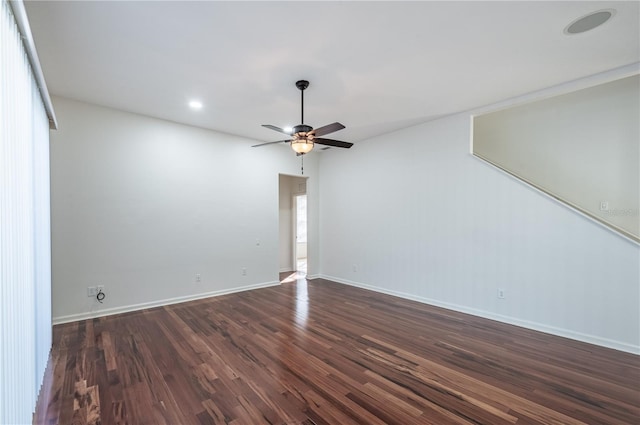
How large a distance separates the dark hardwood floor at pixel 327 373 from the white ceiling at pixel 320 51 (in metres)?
3.01

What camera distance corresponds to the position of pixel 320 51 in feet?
8.85

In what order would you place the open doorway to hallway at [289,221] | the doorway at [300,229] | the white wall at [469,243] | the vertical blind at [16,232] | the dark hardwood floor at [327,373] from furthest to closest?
the doorway at [300,229] → the open doorway to hallway at [289,221] → the white wall at [469,243] → the dark hardwood floor at [327,373] → the vertical blind at [16,232]

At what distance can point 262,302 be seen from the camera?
4684 millimetres

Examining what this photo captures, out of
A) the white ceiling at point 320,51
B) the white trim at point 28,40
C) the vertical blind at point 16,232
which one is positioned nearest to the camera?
the vertical blind at point 16,232

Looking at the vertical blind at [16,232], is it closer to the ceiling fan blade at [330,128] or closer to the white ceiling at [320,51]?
the white ceiling at [320,51]

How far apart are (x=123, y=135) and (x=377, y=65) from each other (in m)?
3.81

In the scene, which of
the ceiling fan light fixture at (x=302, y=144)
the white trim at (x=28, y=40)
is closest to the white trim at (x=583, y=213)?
the ceiling fan light fixture at (x=302, y=144)

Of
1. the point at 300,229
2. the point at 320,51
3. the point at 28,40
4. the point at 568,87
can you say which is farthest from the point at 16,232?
the point at 300,229

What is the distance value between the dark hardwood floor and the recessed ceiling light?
3.06 m

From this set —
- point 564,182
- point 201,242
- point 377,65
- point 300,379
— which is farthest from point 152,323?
point 564,182

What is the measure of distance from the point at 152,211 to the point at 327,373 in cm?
367

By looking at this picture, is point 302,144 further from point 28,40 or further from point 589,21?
point 589,21

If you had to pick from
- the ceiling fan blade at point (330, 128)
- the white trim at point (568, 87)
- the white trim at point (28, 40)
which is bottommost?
the ceiling fan blade at point (330, 128)

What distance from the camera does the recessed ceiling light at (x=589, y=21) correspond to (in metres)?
2.22
